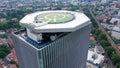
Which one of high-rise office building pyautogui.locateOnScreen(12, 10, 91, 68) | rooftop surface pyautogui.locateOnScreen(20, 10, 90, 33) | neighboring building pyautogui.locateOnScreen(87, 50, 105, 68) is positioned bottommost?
neighboring building pyautogui.locateOnScreen(87, 50, 105, 68)

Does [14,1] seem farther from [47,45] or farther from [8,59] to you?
[47,45]

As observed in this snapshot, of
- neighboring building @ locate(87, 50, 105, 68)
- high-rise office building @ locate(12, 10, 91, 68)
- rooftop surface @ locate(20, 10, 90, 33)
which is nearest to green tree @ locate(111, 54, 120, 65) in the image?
neighboring building @ locate(87, 50, 105, 68)

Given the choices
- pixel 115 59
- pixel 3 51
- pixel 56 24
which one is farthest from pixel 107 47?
pixel 3 51

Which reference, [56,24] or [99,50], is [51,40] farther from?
[99,50]

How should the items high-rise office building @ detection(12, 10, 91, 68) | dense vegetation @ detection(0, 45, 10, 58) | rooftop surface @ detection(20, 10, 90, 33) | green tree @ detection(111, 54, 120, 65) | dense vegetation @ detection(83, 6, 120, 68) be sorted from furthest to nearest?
dense vegetation @ detection(0, 45, 10, 58) < dense vegetation @ detection(83, 6, 120, 68) < green tree @ detection(111, 54, 120, 65) < rooftop surface @ detection(20, 10, 90, 33) < high-rise office building @ detection(12, 10, 91, 68)

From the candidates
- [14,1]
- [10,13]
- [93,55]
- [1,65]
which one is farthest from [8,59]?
[14,1]

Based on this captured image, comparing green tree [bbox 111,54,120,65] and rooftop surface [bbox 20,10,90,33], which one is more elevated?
rooftop surface [bbox 20,10,90,33]

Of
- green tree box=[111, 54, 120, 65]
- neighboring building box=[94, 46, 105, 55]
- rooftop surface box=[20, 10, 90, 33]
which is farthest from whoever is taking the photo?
neighboring building box=[94, 46, 105, 55]

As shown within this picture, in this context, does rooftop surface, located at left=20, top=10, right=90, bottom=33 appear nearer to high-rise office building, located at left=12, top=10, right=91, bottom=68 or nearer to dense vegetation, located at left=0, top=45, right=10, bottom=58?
high-rise office building, located at left=12, top=10, right=91, bottom=68

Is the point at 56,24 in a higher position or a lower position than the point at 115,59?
higher
